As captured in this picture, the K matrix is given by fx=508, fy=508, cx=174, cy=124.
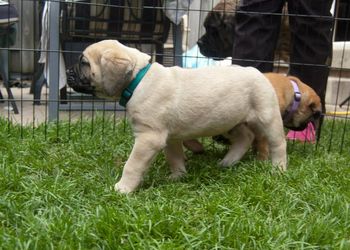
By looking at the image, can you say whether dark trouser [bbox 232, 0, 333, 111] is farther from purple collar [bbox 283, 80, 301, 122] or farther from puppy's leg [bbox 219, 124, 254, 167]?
puppy's leg [bbox 219, 124, 254, 167]

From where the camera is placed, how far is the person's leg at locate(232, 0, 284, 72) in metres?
3.50

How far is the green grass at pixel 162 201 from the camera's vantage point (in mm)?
1833

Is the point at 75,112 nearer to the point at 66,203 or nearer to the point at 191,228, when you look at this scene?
the point at 66,203

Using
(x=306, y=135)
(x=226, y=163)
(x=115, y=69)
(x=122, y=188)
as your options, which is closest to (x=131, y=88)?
(x=115, y=69)

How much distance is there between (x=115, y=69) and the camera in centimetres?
243

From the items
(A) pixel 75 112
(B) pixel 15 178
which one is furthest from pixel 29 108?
(B) pixel 15 178

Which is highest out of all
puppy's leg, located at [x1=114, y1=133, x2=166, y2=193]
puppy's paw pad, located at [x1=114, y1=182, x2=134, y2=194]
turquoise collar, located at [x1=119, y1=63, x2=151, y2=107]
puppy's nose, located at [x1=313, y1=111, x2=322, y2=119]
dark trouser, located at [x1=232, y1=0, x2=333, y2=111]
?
dark trouser, located at [x1=232, y1=0, x2=333, y2=111]

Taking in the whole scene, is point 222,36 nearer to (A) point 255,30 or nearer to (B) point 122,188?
(A) point 255,30

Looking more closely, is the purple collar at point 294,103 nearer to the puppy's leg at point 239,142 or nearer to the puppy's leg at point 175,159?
the puppy's leg at point 239,142

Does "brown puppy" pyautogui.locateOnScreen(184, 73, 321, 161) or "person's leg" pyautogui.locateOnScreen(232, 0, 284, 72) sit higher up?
"person's leg" pyautogui.locateOnScreen(232, 0, 284, 72)

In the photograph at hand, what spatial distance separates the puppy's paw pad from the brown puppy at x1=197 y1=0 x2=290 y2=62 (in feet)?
7.62

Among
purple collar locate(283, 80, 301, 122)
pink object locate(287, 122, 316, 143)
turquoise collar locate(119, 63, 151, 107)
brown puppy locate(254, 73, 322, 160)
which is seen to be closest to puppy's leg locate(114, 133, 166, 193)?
turquoise collar locate(119, 63, 151, 107)

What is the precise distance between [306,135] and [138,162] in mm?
1656

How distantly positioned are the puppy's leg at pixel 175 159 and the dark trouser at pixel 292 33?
1.01 meters
